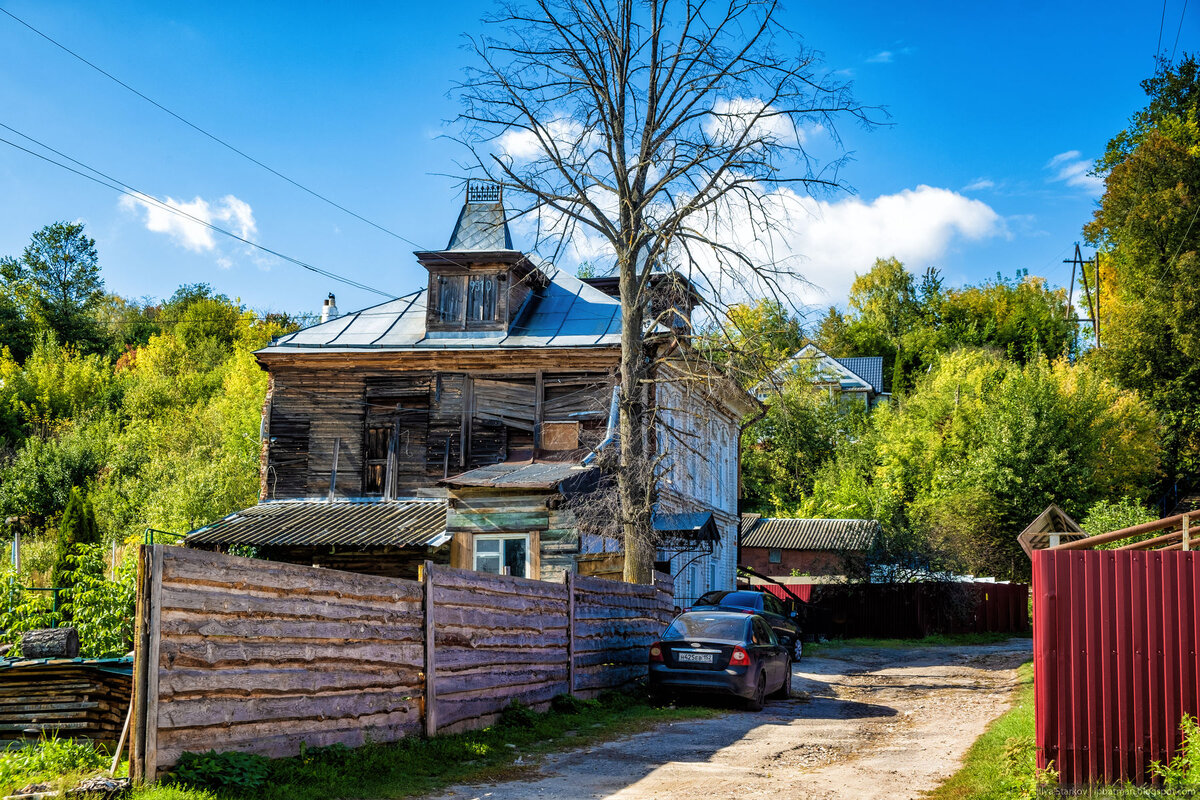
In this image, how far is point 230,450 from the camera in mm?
48938

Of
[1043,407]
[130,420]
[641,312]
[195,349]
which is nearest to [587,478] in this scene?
[641,312]

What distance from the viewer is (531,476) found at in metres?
22.0

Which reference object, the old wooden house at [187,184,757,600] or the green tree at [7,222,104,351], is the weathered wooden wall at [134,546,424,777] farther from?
the green tree at [7,222,104,351]

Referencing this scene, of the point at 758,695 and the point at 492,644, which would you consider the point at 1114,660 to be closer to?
the point at 492,644

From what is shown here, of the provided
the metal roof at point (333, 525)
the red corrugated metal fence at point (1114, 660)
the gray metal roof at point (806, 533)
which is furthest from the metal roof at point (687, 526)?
the gray metal roof at point (806, 533)

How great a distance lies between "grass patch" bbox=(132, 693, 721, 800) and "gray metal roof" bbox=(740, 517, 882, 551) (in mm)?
34544

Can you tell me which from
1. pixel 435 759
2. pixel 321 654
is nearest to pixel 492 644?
pixel 435 759

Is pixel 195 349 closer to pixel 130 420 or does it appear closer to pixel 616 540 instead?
pixel 130 420

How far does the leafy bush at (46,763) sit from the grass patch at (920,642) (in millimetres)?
23217

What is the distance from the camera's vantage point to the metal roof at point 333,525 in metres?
22.6

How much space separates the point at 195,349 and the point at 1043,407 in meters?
56.2

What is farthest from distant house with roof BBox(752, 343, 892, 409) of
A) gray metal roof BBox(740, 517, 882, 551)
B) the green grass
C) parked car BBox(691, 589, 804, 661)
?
the green grass

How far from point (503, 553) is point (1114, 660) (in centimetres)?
1502

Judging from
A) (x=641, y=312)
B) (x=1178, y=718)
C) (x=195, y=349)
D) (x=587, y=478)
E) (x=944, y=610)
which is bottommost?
(x=944, y=610)
